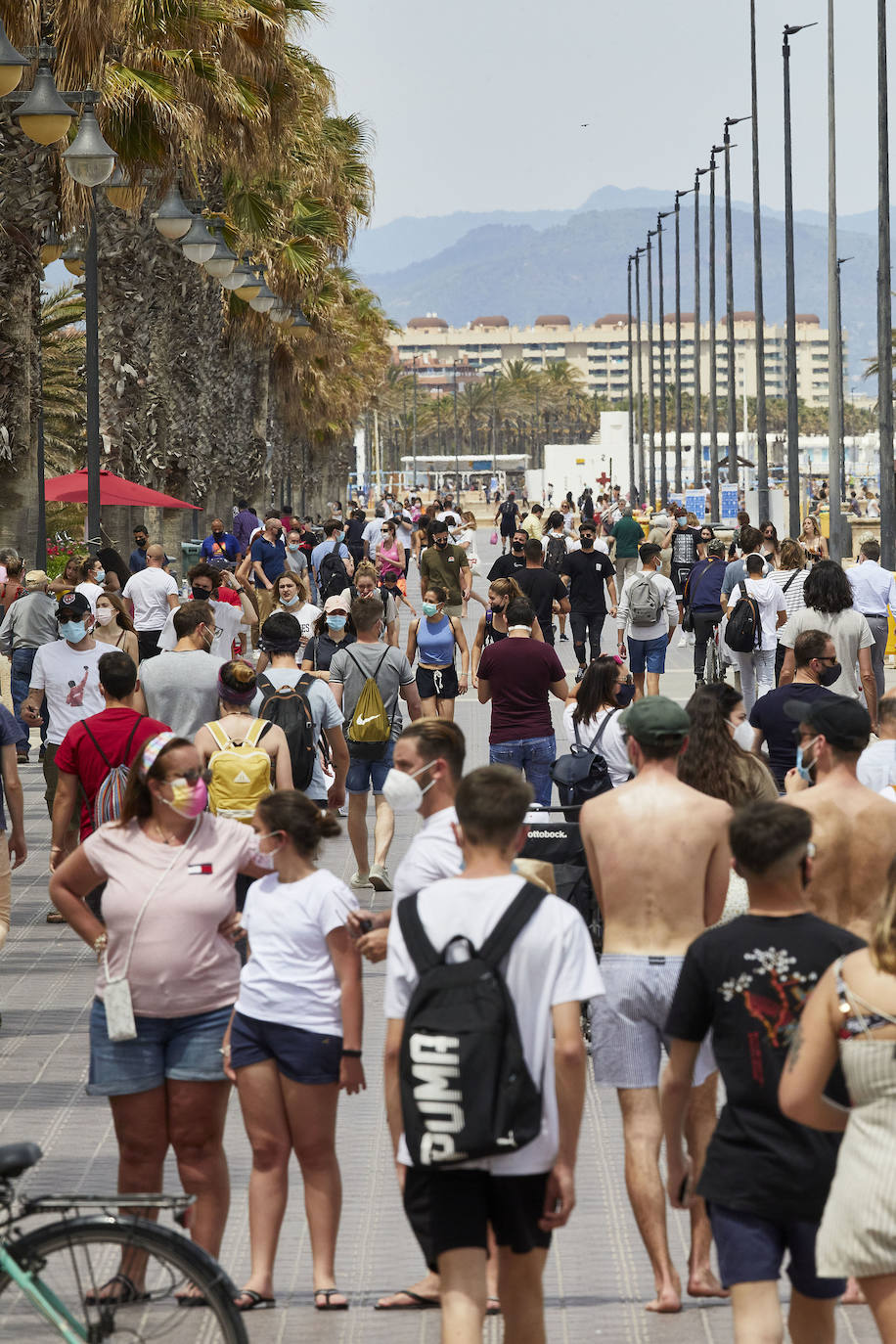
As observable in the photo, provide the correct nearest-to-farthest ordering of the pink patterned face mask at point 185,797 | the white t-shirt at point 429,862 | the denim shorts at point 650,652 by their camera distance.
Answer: the white t-shirt at point 429,862 < the pink patterned face mask at point 185,797 < the denim shorts at point 650,652

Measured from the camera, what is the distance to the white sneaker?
38.0 ft

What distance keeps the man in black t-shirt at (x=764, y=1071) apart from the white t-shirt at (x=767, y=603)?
11.3 metres

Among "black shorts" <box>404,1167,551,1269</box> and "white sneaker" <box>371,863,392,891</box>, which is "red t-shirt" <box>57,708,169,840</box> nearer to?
"white sneaker" <box>371,863,392,891</box>

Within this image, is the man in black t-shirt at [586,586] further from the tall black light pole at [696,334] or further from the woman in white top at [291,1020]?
the tall black light pole at [696,334]

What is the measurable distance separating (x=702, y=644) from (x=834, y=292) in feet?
71.1

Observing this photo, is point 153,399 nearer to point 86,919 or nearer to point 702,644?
point 702,644

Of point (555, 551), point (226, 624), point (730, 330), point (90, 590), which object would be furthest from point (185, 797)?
point (730, 330)

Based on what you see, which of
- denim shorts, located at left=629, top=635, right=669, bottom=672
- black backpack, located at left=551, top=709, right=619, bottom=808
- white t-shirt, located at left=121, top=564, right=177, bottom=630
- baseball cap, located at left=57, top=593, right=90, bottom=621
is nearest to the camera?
black backpack, located at left=551, top=709, right=619, bottom=808

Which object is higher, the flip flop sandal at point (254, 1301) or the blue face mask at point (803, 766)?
the blue face mask at point (803, 766)

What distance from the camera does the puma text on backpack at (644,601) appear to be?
17406mm

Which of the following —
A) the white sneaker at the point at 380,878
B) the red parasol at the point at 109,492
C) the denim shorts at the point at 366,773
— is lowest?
the white sneaker at the point at 380,878

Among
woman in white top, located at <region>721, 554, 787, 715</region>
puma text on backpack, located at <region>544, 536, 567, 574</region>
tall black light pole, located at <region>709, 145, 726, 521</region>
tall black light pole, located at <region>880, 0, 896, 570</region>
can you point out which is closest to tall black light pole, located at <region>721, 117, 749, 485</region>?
tall black light pole, located at <region>709, 145, 726, 521</region>

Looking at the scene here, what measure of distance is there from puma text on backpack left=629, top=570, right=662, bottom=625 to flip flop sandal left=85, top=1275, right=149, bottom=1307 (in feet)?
43.5

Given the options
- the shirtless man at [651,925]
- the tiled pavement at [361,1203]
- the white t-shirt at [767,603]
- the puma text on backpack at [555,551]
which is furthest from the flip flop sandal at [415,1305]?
the puma text on backpack at [555,551]
